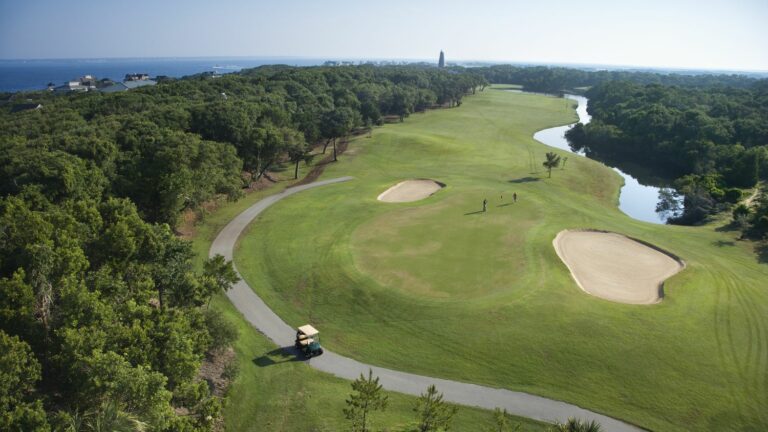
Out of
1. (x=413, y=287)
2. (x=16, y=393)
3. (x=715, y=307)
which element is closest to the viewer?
(x=16, y=393)

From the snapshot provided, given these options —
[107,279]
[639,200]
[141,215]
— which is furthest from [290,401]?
[639,200]

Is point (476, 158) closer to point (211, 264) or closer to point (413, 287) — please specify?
point (413, 287)

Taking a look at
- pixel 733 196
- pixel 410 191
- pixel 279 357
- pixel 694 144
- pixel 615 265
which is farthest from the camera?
pixel 694 144

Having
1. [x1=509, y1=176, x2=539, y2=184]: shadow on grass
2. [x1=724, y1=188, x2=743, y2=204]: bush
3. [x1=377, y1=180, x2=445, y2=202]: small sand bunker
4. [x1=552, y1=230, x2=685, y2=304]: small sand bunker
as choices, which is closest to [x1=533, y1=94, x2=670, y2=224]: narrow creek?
[x1=724, y1=188, x2=743, y2=204]: bush

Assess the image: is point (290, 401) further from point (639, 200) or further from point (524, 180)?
point (639, 200)

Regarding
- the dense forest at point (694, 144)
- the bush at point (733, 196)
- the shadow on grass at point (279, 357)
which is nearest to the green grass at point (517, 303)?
the shadow on grass at point (279, 357)

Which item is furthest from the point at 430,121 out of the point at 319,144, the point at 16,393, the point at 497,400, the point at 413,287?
the point at 16,393

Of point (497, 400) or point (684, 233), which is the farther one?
point (684, 233)
